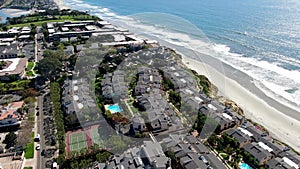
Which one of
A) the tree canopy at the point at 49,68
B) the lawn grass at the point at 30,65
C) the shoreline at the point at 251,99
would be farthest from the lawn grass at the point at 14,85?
the shoreline at the point at 251,99

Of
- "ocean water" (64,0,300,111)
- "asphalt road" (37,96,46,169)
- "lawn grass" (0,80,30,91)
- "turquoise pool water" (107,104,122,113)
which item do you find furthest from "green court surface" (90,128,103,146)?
"ocean water" (64,0,300,111)

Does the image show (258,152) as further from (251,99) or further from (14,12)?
(14,12)

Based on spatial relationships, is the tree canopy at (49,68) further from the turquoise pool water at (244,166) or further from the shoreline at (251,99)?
the turquoise pool water at (244,166)

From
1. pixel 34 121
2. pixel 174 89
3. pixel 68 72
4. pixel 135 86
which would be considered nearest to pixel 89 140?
pixel 34 121

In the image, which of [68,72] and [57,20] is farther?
[57,20]

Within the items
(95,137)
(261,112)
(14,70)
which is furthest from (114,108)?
(14,70)

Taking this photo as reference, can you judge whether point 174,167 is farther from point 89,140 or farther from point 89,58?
point 89,58
